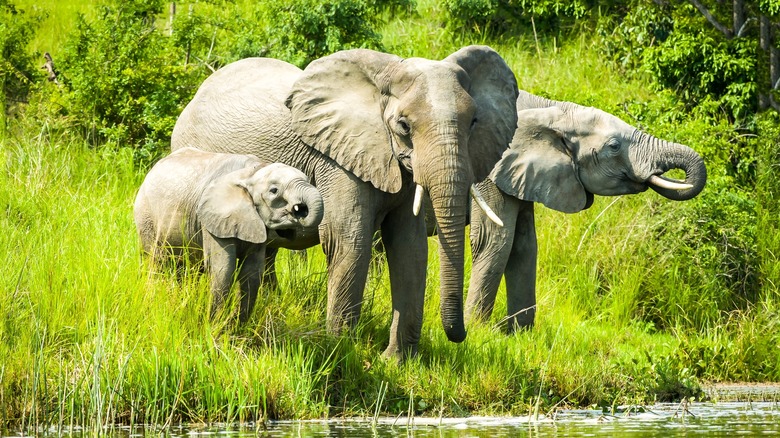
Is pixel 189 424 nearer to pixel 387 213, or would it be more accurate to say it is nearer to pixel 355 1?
pixel 387 213

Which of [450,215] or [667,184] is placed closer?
[450,215]

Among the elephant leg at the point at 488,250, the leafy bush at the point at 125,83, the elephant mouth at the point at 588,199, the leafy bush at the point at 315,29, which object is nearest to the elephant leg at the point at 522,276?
the elephant leg at the point at 488,250

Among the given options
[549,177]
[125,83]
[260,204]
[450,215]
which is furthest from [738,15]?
[260,204]

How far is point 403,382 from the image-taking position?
8.25m

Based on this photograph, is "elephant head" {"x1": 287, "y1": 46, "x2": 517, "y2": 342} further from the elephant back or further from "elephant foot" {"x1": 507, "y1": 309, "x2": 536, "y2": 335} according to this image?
"elephant foot" {"x1": 507, "y1": 309, "x2": 536, "y2": 335}

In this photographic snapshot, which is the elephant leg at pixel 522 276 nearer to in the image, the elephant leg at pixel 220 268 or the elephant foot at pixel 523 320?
the elephant foot at pixel 523 320

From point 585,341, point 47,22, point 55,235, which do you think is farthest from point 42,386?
point 47,22

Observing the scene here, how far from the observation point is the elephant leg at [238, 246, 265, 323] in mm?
8258

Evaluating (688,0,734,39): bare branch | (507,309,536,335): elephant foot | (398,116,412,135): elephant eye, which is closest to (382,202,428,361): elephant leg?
(398,116,412,135): elephant eye

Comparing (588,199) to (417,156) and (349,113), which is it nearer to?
(349,113)

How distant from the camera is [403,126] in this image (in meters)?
8.03

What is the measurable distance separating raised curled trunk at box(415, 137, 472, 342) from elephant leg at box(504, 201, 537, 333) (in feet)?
8.57

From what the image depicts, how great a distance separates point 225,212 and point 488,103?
173 centimetres

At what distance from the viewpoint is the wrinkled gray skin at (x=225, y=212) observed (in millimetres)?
8039
